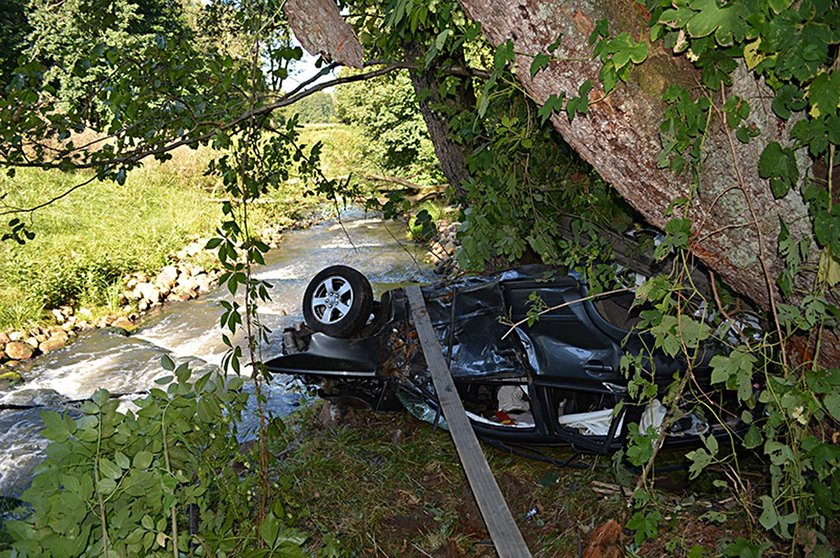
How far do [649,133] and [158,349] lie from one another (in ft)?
25.9

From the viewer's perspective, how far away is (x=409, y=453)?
4.75 metres

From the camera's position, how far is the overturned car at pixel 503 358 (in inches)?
152

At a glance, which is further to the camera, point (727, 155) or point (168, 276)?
point (168, 276)

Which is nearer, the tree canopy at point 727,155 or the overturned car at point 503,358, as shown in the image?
the tree canopy at point 727,155

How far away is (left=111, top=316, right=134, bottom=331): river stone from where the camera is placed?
30.5 feet

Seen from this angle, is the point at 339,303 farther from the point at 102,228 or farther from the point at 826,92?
the point at 102,228

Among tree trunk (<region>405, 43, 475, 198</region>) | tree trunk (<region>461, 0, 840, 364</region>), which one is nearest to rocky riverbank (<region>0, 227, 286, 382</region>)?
tree trunk (<region>405, 43, 475, 198</region>)

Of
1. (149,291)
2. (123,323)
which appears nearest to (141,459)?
(123,323)

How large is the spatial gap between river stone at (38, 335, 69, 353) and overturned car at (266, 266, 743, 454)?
522cm

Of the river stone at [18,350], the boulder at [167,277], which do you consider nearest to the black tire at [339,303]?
the river stone at [18,350]

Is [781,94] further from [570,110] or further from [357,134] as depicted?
[357,134]

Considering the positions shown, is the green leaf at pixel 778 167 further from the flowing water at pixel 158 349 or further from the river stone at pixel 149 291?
the river stone at pixel 149 291

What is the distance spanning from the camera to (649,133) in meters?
2.02

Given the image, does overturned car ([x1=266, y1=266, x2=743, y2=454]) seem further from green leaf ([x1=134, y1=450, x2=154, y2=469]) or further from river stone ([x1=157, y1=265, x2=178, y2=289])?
river stone ([x1=157, y1=265, x2=178, y2=289])
